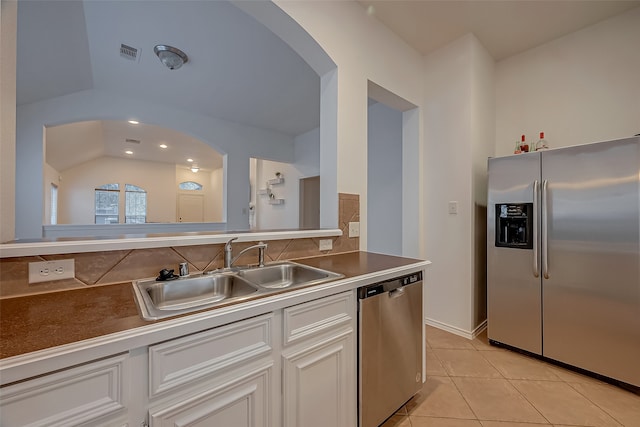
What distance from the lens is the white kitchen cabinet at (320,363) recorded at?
1033 millimetres

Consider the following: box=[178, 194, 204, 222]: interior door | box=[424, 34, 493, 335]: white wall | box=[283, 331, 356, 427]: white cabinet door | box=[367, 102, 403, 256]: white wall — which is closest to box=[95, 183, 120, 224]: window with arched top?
box=[178, 194, 204, 222]: interior door

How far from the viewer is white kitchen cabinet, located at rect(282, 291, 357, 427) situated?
1033 mm

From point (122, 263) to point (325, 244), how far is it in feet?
3.93

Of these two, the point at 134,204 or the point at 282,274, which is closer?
the point at 282,274

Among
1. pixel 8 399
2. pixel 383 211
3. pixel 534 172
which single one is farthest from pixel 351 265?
pixel 383 211

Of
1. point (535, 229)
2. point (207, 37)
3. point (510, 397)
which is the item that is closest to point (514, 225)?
point (535, 229)

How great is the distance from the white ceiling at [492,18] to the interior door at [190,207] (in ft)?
33.5

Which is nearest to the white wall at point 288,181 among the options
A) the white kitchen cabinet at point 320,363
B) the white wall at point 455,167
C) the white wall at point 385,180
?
the white wall at point 385,180

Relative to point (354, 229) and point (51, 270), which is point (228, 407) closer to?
point (51, 270)

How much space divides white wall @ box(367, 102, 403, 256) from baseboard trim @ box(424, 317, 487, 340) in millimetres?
964

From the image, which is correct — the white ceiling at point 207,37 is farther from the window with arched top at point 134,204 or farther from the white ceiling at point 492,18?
the window with arched top at point 134,204

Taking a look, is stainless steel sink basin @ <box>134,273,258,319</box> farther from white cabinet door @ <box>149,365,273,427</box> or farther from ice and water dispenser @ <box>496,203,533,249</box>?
ice and water dispenser @ <box>496,203,533,249</box>

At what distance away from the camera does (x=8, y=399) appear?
0.56 metres

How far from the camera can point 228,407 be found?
0.87 metres
